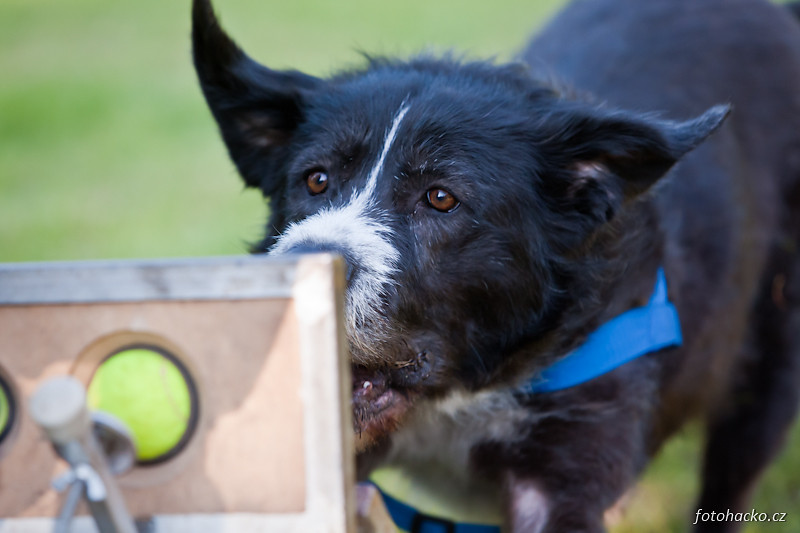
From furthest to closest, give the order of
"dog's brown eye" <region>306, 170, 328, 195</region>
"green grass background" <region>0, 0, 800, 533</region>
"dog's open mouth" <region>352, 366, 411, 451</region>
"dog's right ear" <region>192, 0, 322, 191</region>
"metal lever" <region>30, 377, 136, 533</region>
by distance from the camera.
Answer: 1. "green grass background" <region>0, 0, 800, 533</region>
2. "dog's right ear" <region>192, 0, 322, 191</region>
3. "dog's brown eye" <region>306, 170, 328, 195</region>
4. "dog's open mouth" <region>352, 366, 411, 451</region>
5. "metal lever" <region>30, 377, 136, 533</region>

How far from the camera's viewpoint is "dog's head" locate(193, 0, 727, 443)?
7.39ft

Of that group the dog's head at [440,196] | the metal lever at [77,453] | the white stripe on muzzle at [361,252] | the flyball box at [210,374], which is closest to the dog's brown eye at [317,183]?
the dog's head at [440,196]

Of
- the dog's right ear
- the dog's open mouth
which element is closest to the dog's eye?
the dog's open mouth

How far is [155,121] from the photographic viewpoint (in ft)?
28.9

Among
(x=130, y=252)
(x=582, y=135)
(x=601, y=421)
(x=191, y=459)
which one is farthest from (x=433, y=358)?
(x=130, y=252)

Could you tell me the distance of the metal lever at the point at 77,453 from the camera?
1.21 meters

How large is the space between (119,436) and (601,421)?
1.47 metres

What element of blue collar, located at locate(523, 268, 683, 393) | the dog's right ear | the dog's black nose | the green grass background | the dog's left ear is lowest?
blue collar, located at locate(523, 268, 683, 393)

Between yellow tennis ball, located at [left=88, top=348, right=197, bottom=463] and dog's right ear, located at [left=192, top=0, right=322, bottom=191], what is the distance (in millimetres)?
1332

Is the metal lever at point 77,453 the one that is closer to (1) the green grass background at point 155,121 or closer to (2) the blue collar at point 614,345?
(2) the blue collar at point 614,345

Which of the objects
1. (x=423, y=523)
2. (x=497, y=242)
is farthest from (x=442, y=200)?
(x=423, y=523)

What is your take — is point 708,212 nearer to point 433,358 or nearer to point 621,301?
point 621,301

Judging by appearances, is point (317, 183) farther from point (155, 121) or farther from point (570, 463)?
point (155, 121)

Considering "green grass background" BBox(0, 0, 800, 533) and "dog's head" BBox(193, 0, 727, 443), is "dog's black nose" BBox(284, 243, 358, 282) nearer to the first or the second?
"dog's head" BBox(193, 0, 727, 443)
